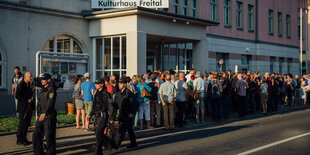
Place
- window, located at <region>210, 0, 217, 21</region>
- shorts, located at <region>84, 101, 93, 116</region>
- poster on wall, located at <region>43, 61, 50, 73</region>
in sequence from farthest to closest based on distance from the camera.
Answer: window, located at <region>210, 0, 217, 21</region>, poster on wall, located at <region>43, 61, 50, 73</region>, shorts, located at <region>84, 101, 93, 116</region>

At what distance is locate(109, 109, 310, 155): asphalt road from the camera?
29.5ft

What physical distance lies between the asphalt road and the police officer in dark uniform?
7.53 ft

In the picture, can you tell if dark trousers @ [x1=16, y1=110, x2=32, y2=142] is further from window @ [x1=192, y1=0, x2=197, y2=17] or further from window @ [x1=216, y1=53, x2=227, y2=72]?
window @ [x1=216, y1=53, x2=227, y2=72]

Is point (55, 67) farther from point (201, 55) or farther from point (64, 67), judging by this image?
point (201, 55)

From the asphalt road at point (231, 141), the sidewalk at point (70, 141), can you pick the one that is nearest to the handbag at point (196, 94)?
the asphalt road at point (231, 141)

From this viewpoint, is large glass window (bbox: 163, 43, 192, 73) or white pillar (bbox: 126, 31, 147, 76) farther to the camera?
large glass window (bbox: 163, 43, 192, 73)

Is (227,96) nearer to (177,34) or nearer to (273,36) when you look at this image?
(177,34)

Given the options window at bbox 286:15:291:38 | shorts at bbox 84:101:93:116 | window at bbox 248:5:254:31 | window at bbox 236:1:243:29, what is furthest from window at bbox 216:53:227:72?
shorts at bbox 84:101:93:116

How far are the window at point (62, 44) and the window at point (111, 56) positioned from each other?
45.8 inches

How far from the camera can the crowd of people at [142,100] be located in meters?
8.48

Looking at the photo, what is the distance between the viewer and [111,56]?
61.2 ft

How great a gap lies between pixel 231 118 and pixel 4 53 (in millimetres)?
10193

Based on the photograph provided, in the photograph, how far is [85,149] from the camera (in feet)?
31.7

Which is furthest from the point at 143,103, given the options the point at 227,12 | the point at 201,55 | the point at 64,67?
the point at 227,12
